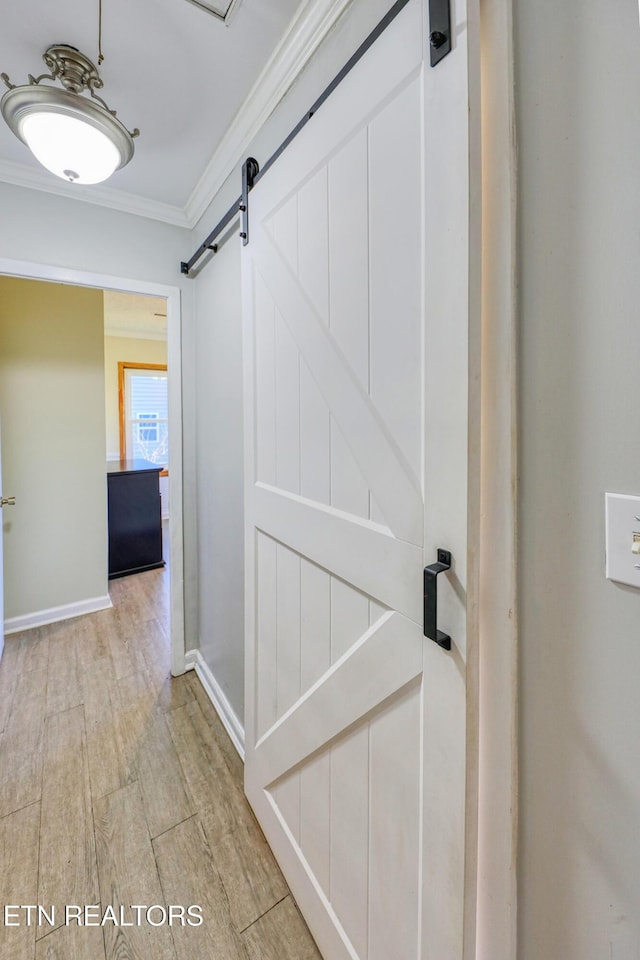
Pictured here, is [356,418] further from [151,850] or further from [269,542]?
[151,850]

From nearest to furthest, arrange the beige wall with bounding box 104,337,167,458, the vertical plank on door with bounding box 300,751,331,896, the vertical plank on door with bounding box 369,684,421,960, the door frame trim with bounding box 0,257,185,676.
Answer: the vertical plank on door with bounding box 369,684,421,960 → the vertical plank on door with bounding box 300,751,331,896 → the door frame trim with bounding box 0,257,185,676 → the beige wall with bounding box 104,337,167,458

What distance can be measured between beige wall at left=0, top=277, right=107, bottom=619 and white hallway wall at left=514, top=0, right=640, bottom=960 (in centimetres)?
320

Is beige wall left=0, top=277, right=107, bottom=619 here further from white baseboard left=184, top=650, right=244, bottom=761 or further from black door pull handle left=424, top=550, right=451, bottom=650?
black door pull handle left=424, top=550, right=451, bottom=650

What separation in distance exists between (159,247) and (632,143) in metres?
2.29

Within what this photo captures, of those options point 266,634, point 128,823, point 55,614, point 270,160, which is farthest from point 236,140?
point 55,614

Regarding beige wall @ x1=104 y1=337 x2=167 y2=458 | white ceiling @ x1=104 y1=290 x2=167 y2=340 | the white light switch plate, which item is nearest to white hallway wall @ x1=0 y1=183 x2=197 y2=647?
white ceiling @ x1=104 y1=290 x2=167 y2=340

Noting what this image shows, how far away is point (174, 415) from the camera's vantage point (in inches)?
88.8

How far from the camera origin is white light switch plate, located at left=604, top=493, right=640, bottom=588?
20.7 inches

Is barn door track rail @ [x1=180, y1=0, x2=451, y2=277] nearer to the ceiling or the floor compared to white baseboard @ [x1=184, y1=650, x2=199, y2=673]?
nearer to the ceiling

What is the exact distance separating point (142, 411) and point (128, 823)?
5048mm

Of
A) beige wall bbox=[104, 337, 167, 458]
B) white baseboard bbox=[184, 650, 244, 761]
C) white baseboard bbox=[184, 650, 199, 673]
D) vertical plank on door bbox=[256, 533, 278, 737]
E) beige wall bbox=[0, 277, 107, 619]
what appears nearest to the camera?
vertical plank on door bbox=[256, 533, 278, 737]

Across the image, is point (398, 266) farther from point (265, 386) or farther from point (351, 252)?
point (265, 386)

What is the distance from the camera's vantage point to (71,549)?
9.99ft

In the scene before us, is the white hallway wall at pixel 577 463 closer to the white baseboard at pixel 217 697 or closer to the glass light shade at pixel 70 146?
the glass light shade at pixel 70 146
